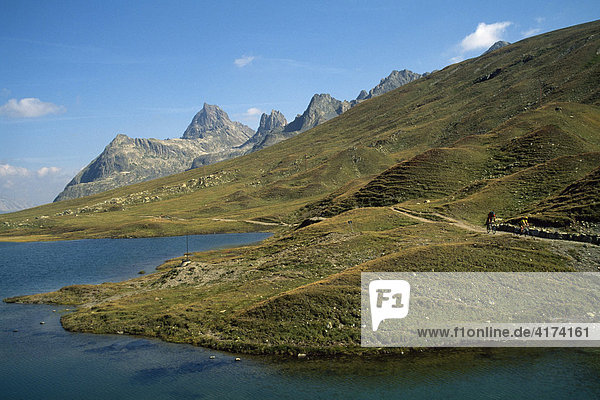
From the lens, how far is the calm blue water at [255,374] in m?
34.8

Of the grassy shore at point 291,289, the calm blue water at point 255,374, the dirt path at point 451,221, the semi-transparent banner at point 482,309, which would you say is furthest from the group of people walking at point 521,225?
the calm blue water at point 255,374

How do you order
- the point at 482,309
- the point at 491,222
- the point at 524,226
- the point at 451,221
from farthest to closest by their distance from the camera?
the point at 451,221
the point at 491,222
the point at 524,226
the point at 482,309

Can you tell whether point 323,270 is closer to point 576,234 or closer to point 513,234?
point 513,234

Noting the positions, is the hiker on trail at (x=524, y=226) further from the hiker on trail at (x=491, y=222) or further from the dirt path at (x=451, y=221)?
the dirt path at (x=451, y=221)

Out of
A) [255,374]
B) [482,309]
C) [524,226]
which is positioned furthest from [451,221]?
[255,374]

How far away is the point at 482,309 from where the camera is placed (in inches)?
1831

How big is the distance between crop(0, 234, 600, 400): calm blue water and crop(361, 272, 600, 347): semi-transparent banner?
286 centimetres

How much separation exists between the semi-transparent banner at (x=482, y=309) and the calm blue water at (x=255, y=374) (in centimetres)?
286

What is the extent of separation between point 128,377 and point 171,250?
351 ft

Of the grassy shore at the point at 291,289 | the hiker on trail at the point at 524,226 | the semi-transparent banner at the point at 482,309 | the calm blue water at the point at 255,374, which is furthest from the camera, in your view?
the hiker on trail at the point at 524,226

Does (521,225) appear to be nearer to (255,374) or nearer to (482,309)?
(482,309)

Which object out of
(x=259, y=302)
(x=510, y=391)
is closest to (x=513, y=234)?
(x=510, y=391)

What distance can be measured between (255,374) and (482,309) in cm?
2659

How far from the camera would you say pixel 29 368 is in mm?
45219
